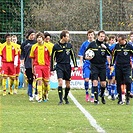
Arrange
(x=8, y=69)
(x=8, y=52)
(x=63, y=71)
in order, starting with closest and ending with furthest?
1. (x=63, y=71)
2. (x=8, y=52)
3. (x=8, y=69)

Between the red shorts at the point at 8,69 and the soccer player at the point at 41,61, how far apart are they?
3.62m

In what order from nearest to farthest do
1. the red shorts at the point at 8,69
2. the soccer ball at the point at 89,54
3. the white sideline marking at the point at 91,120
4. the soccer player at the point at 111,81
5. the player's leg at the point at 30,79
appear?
the white sideline marking at the point at 91,120 → the soccer ball at the point at 89,54 → the player's leg at the point at 30,79 → the soccer player at the point at 111,81 → the red shorts at the point at 8,69

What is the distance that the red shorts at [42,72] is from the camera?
18219mm

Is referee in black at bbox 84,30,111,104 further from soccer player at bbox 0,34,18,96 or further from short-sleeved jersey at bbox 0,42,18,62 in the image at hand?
short-sleeved jersey at bbox 0,42,18,62

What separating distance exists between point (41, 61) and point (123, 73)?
94.7 inches

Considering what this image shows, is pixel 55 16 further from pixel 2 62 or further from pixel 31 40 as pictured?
pixel 31 40

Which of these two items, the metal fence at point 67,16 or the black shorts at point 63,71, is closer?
the black shorts at point 63,71

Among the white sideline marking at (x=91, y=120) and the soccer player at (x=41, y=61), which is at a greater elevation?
the soccer player at (x=41, y=61)

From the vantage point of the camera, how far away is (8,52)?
21.9 m

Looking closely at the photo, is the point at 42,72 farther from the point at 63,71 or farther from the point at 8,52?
the point at 8,52

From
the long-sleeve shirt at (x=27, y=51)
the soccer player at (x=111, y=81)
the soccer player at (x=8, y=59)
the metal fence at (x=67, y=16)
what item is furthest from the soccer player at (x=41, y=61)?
the metal fence at (x=67, y=16)

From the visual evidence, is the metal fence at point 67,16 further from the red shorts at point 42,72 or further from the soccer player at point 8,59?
the red shorts at point 42,72

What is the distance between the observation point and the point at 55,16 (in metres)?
26.9

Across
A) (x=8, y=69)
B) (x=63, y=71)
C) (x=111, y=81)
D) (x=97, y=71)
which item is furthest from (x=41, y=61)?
(x=8, y=69)
